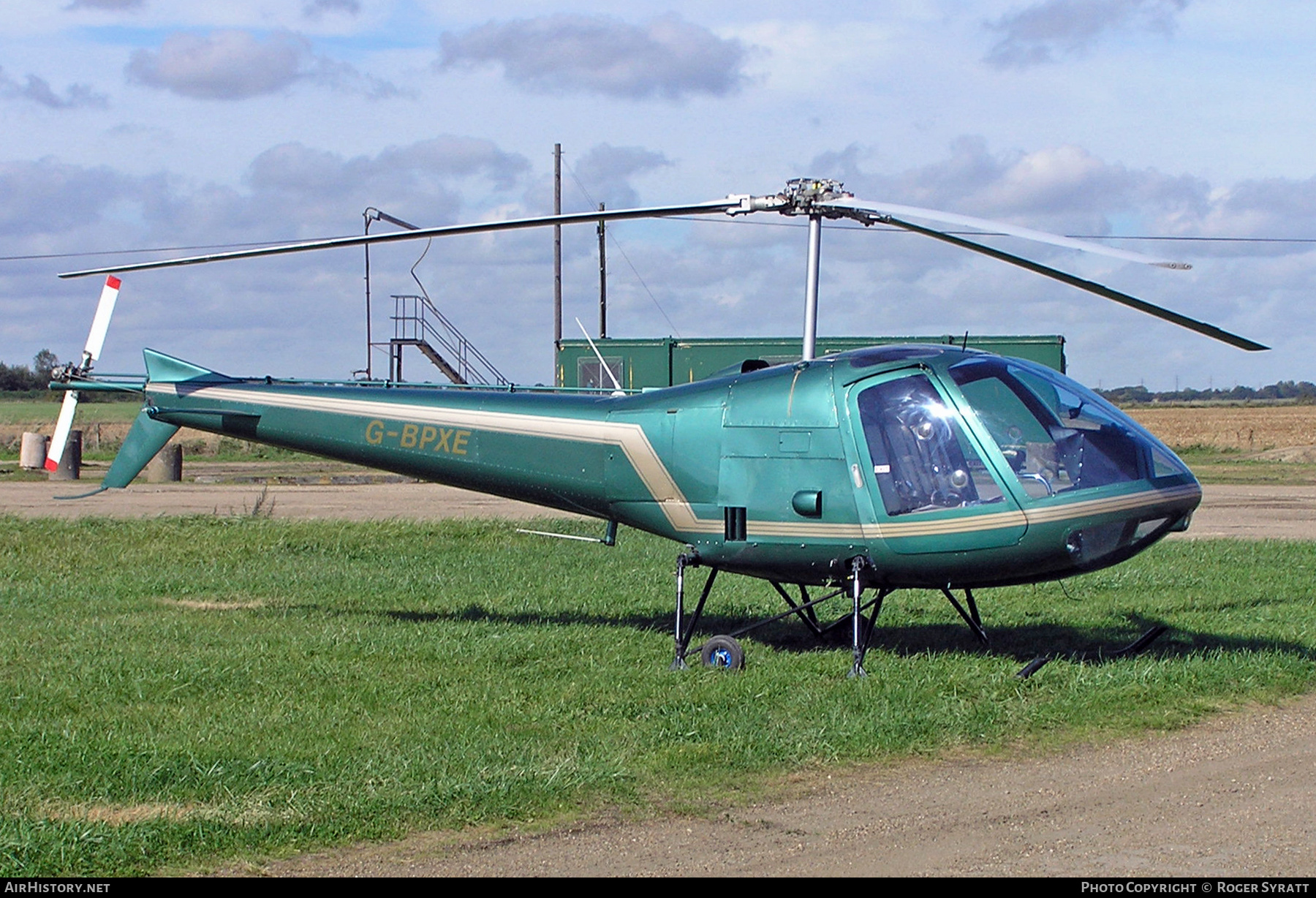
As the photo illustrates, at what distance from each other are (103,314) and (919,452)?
24.4ft

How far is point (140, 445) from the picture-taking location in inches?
452

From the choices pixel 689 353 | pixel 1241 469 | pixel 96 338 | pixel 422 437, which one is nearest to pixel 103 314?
pixel 96 338

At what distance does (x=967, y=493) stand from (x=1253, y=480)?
2755 cm

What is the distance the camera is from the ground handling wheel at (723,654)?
8.88m

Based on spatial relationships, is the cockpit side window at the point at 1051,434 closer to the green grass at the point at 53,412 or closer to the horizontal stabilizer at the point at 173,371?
the horizontal stabilizer at the point at 173,371

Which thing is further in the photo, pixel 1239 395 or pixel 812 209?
pixel 1239 395

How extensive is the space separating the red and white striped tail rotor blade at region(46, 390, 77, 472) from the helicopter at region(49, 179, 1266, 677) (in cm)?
173

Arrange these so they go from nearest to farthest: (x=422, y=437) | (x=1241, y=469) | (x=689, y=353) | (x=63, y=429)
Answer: (x=422, y=437)
(x=63, y=429)
(x=689, y=353)
(x=1241, y=469)

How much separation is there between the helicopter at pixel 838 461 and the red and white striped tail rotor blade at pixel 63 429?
5.67 feet

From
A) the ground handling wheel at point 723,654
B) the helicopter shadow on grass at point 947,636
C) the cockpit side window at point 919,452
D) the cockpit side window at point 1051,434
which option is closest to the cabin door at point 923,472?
the cockpit side window at point 919,452

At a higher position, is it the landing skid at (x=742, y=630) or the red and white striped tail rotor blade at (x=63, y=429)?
the red and white striped tail rotor blade at (x=63, y=429)

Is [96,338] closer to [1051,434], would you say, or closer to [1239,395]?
[1051,434]

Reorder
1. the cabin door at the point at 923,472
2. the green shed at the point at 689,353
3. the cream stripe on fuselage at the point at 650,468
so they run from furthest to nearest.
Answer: the green shed at the point at 689,353 → the cabin door at the point at 923,472 → the cream stripe on fuselage at the point at 650,468

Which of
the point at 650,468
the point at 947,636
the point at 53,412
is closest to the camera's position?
the point at 650,468
